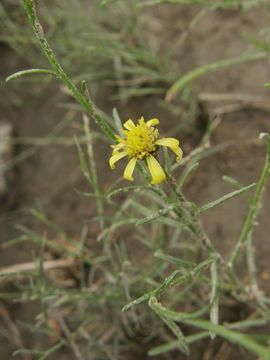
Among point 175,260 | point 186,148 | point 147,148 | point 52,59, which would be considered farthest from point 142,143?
point 186,148

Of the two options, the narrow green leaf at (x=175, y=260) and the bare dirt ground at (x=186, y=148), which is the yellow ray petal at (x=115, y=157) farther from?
the bare dirt ground at (x=186, y=148)

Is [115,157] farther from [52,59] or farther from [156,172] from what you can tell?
[52,59]

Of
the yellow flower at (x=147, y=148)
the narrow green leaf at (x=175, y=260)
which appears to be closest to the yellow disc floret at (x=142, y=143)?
the yellow flower at (x=147, y=148)

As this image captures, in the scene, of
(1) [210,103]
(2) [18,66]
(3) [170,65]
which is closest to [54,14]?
(2) [18,66]

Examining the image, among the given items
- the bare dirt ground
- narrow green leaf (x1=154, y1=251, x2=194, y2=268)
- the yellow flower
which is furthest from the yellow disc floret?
the bare dirt ground

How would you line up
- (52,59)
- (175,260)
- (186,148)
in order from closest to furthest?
(52,59) < (175,260) < (186,148)

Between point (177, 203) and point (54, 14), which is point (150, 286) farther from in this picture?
point (54, 14)

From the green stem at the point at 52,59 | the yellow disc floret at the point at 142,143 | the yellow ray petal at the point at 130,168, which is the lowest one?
the yellow ray petal at the point at 130,168

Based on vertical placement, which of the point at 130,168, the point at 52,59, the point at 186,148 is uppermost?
the point at 186,148
